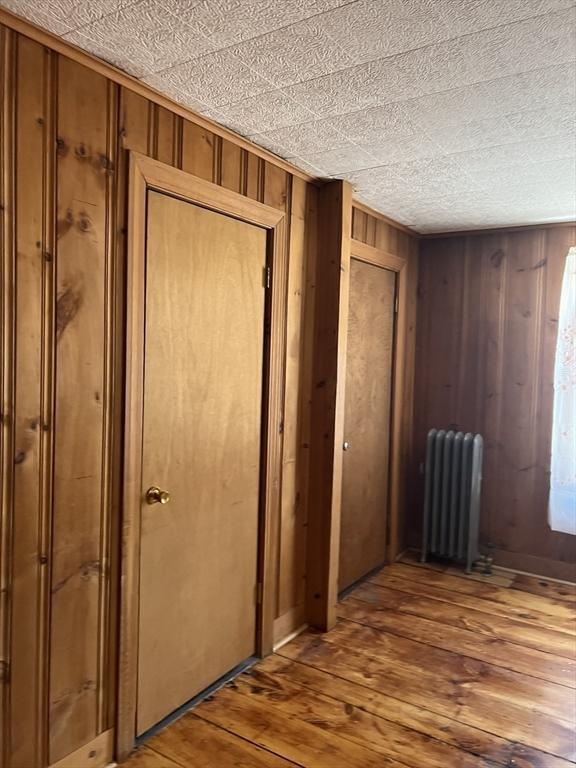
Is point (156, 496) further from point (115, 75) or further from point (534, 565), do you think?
point (534, 565)

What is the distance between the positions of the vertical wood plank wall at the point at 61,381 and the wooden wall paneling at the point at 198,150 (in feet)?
0.04

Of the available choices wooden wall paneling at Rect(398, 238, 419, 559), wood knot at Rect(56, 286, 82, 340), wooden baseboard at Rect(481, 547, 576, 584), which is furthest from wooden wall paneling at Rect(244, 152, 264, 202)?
wooden baseboard at Rect(481, 547, 576, 584)

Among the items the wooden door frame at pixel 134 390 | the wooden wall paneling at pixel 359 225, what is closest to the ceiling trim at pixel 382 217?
the wooden wall paneling at pixel 359 225

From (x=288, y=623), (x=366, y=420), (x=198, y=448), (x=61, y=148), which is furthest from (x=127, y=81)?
(x=288, y=623)

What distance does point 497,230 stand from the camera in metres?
3.89

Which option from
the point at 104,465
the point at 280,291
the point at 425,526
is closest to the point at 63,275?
the point at 104,465

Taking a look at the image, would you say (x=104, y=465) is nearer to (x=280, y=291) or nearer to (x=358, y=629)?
(x=280, y=291)

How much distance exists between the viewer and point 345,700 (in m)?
2.42

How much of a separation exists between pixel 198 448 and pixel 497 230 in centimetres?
272

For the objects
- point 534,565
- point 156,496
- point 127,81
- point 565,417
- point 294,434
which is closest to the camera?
point 127,81

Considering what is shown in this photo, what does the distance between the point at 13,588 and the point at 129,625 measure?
1.63 ft

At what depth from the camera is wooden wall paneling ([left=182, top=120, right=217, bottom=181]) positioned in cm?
212

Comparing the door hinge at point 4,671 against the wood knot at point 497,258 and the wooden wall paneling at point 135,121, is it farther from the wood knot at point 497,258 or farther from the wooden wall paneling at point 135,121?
the wood knot at point 497,258

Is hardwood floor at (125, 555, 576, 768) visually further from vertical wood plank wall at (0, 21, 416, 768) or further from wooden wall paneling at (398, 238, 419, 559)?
wooden wall paneling at (398, 238, 419, 559)
